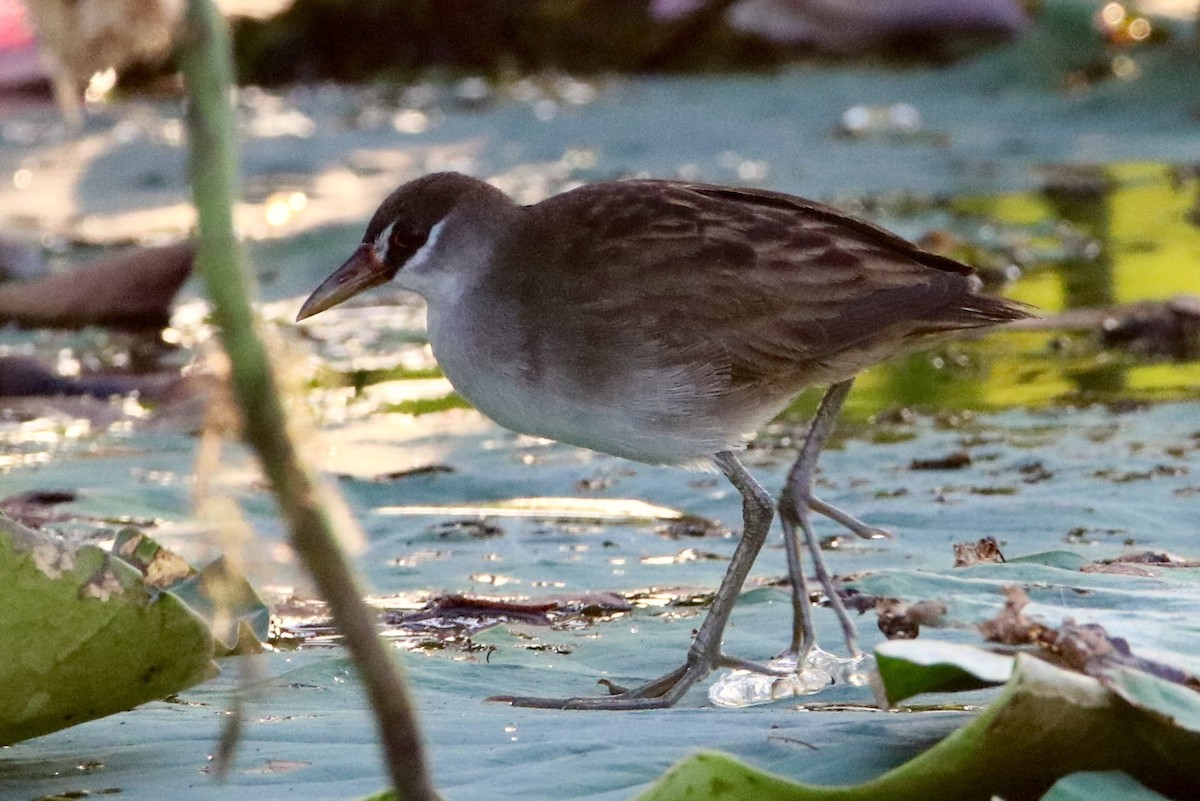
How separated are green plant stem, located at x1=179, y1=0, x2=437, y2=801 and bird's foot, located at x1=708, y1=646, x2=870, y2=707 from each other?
1.93 m

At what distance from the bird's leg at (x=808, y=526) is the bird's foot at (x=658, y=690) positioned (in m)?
0.09

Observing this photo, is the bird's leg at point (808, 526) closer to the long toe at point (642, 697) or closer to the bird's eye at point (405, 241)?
the long toe at point (642, 697)

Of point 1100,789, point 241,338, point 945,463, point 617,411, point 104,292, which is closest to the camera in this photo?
point 241,338

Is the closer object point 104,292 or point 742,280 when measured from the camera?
point 742,280

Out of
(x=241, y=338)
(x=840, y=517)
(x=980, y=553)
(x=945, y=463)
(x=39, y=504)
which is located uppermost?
(x=241, y=338)

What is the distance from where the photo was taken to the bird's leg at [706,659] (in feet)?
10.7

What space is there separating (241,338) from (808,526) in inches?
101

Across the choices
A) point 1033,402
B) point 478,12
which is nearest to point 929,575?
point 1033,402

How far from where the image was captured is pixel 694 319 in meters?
3.64

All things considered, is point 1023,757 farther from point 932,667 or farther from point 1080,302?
point 1080,302

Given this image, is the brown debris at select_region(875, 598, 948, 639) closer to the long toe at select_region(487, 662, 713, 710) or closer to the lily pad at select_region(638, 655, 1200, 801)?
the lily pad at select_region(638, 655, 1200, 801)

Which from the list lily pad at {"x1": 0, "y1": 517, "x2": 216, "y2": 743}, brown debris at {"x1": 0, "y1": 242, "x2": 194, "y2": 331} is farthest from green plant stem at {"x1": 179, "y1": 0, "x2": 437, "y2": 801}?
brown debris at {"x1": 0, "y1": 242, "x2": 194, "y2": 331}

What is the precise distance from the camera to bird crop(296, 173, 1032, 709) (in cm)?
361

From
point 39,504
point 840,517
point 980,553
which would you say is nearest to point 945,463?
point 840,517
